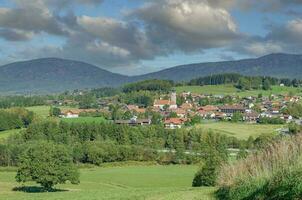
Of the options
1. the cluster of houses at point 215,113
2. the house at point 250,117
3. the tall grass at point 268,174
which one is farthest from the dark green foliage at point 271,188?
the house at point 250,117

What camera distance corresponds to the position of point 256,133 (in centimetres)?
11581

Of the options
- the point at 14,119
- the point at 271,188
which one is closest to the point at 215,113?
the point at 14,119

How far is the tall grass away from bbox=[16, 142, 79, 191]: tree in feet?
110

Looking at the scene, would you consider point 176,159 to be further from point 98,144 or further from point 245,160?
point 245,160

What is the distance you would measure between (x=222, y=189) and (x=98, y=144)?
77174 millimetres

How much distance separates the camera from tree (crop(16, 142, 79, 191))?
47062 millimetres

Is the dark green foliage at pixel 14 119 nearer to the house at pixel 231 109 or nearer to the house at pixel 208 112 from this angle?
the house at pixel 208 112

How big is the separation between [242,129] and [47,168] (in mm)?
86460

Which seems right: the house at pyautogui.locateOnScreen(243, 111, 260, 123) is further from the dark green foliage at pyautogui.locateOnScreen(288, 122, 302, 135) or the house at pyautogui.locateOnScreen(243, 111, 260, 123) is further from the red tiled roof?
the dark green foliage at pyautogui.locateOnScreen(288, 122, 302, 135)

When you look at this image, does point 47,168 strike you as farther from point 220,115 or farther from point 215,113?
point 215,113

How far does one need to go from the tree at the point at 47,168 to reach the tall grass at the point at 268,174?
110 ft

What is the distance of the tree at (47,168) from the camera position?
154 feet

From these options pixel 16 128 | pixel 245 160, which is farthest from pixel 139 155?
pixel 245 160

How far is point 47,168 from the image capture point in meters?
46.9
